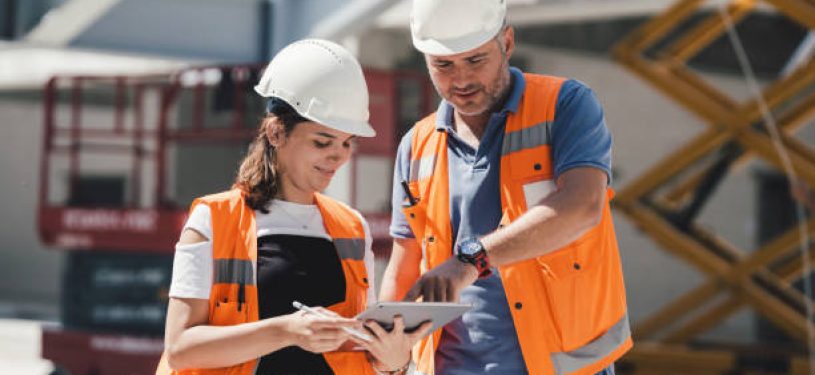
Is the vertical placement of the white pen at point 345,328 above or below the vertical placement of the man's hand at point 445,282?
below

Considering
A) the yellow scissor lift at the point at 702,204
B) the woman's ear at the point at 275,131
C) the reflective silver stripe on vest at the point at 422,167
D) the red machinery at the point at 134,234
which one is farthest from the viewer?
the red machinery at the point at 134,234

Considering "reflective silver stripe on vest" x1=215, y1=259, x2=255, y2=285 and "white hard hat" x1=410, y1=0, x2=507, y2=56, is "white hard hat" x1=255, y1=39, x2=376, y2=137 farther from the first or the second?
"reflective silver stripe on vest" x1=215, y1=259, x2=255, y2=285

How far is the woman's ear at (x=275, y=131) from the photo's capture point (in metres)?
2.55

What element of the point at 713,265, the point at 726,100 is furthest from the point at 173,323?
the point at 726,100

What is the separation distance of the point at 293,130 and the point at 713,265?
7.92 metres

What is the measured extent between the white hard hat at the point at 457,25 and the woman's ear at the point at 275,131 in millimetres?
383

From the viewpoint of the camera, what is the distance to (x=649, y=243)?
16344mm

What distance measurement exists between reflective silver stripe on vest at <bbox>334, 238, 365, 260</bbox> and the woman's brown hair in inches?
7.3

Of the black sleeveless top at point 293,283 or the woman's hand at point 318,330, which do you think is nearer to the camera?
the woman's hand at point 318,330

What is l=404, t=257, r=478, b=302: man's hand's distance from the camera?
2.44 m

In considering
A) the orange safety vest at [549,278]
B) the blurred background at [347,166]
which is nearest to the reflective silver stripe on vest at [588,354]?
the orange safety vest at [549,278]

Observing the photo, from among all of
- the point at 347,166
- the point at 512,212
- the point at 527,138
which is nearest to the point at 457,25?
the point at 527,138

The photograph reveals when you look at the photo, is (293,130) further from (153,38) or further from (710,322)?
(710,322)

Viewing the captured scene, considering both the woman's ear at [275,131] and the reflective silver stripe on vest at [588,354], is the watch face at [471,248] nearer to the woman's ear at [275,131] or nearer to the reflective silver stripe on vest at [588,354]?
the reflective silver stripe on vest at [588,354]
